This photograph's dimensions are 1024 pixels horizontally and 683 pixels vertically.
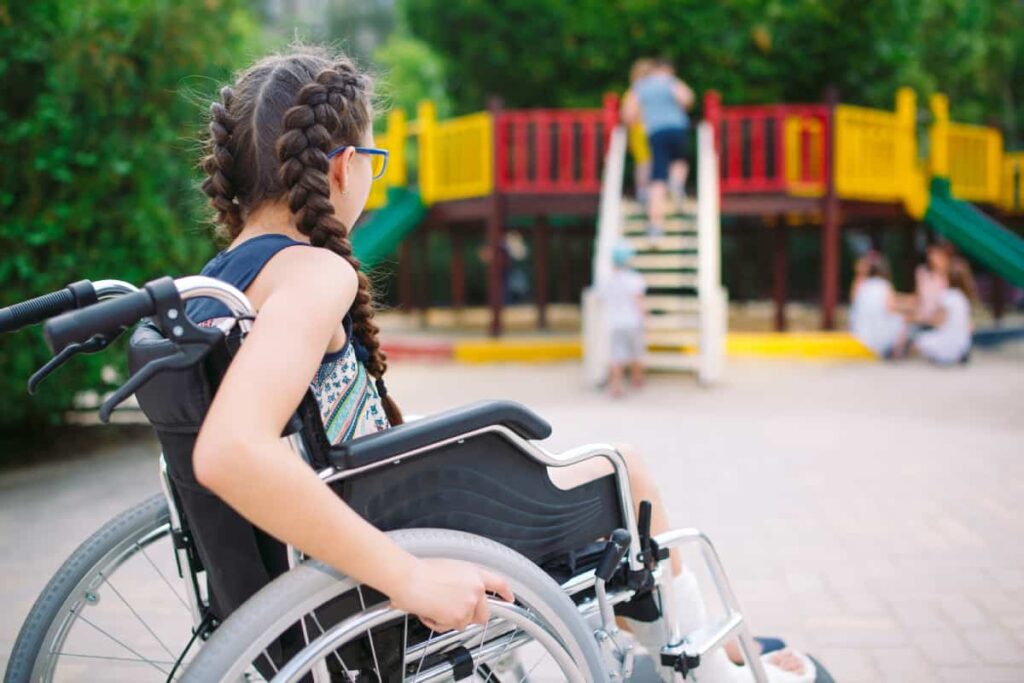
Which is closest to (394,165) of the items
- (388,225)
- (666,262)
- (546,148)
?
(388,225)

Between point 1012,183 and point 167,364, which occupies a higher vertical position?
point 1012,183

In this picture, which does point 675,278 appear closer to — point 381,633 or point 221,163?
point 221,163

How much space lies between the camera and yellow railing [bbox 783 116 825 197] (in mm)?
11695

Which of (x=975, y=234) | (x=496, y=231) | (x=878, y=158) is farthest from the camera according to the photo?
(x=975, y=234)

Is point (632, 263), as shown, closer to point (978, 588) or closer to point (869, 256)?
point (869, 256)

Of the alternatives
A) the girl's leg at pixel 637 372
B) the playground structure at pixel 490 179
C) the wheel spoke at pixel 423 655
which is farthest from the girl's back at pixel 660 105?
the wheel spoke at pixel 423 655

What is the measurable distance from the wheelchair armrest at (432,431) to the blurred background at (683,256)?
0.55 meters

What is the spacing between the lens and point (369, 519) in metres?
1.64

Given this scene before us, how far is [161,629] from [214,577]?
172 centimetres

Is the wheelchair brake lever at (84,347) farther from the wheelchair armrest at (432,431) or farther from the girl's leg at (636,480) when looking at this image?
the girl's leg at (636,480)

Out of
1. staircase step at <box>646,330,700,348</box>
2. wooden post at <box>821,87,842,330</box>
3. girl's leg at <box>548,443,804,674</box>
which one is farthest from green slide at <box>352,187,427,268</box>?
girl's leg at <box>548,443,804,674</box>

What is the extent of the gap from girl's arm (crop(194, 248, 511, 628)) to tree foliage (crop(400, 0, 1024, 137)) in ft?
47.6

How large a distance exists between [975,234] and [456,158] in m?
6.54

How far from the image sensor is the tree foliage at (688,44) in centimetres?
1506
